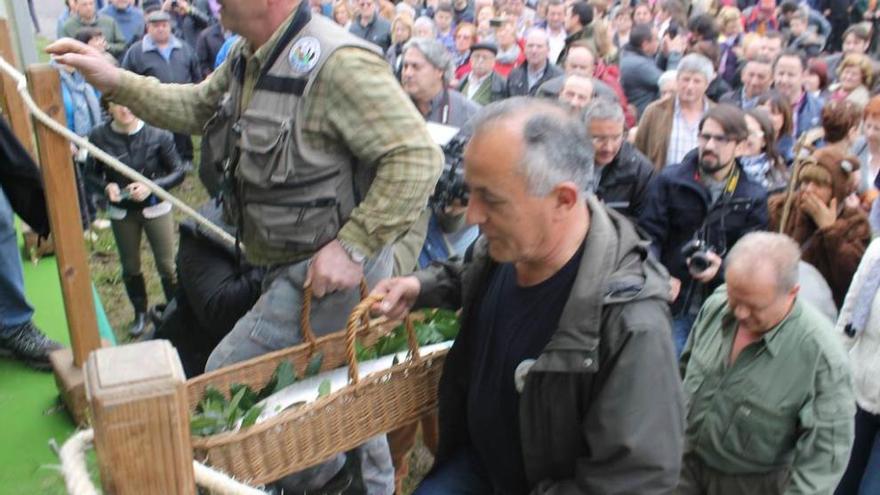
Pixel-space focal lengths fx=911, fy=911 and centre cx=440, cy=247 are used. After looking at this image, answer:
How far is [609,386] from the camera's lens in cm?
180

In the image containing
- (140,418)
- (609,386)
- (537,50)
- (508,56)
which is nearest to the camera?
(140,418)

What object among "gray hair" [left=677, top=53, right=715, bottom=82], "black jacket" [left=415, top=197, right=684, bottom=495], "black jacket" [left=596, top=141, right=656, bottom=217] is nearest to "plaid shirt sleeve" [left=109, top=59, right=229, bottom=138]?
"black jacket" [left=415, top=197, right=684, bottom=495]

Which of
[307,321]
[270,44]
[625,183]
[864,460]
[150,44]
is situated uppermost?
[270,44]

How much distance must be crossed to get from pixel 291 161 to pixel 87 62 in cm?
86

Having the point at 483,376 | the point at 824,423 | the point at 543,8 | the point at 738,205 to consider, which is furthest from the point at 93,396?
the point at 543,8

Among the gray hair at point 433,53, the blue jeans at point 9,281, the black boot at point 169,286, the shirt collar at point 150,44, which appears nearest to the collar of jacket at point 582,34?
the gray hair at point 433,53

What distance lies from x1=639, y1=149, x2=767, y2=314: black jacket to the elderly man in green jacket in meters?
1.17

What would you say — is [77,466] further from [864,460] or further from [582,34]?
[582,34]

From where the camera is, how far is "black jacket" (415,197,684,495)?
179 centimetres

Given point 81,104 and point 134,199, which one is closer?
point 134,199

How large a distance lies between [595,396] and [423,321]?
1066 millimetres

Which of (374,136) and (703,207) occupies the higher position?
(374,136)

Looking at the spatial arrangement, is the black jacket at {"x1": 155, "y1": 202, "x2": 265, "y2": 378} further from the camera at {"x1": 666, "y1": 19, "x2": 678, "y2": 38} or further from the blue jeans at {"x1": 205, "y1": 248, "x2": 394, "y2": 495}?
the camera at {"x1": 666, "y1": 19, "x2": 678, "y2": 38}

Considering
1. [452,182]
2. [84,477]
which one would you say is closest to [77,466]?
[84,477]
